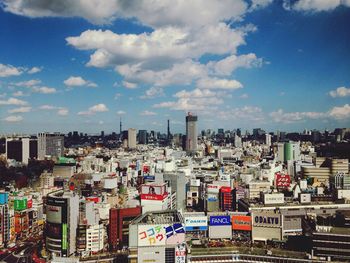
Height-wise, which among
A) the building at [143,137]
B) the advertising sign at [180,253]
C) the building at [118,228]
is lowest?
the building at [118,228]

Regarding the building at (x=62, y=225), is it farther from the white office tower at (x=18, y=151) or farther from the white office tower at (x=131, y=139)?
the white office tower at (x=131, y=139)

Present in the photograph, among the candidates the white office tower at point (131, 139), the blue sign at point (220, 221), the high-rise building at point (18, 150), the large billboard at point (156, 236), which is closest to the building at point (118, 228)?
the blue sign at point (220, 221)

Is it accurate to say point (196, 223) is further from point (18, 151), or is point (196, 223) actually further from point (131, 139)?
point (131, 139)

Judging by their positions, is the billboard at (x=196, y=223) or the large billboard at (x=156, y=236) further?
the billboard at (x=196, y=223)

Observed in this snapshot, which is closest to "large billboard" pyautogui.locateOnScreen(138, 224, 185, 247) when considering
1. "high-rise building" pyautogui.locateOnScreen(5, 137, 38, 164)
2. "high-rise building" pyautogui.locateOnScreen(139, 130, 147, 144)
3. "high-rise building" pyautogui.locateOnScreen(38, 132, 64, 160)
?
"high-rise building" pyautogui.locateOnScreen(5, 137, 38, 164)

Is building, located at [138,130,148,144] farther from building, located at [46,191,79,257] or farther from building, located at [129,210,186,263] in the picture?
building, located at [129,210,186,263]

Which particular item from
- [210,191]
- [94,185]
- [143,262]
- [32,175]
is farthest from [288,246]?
[32,175]
